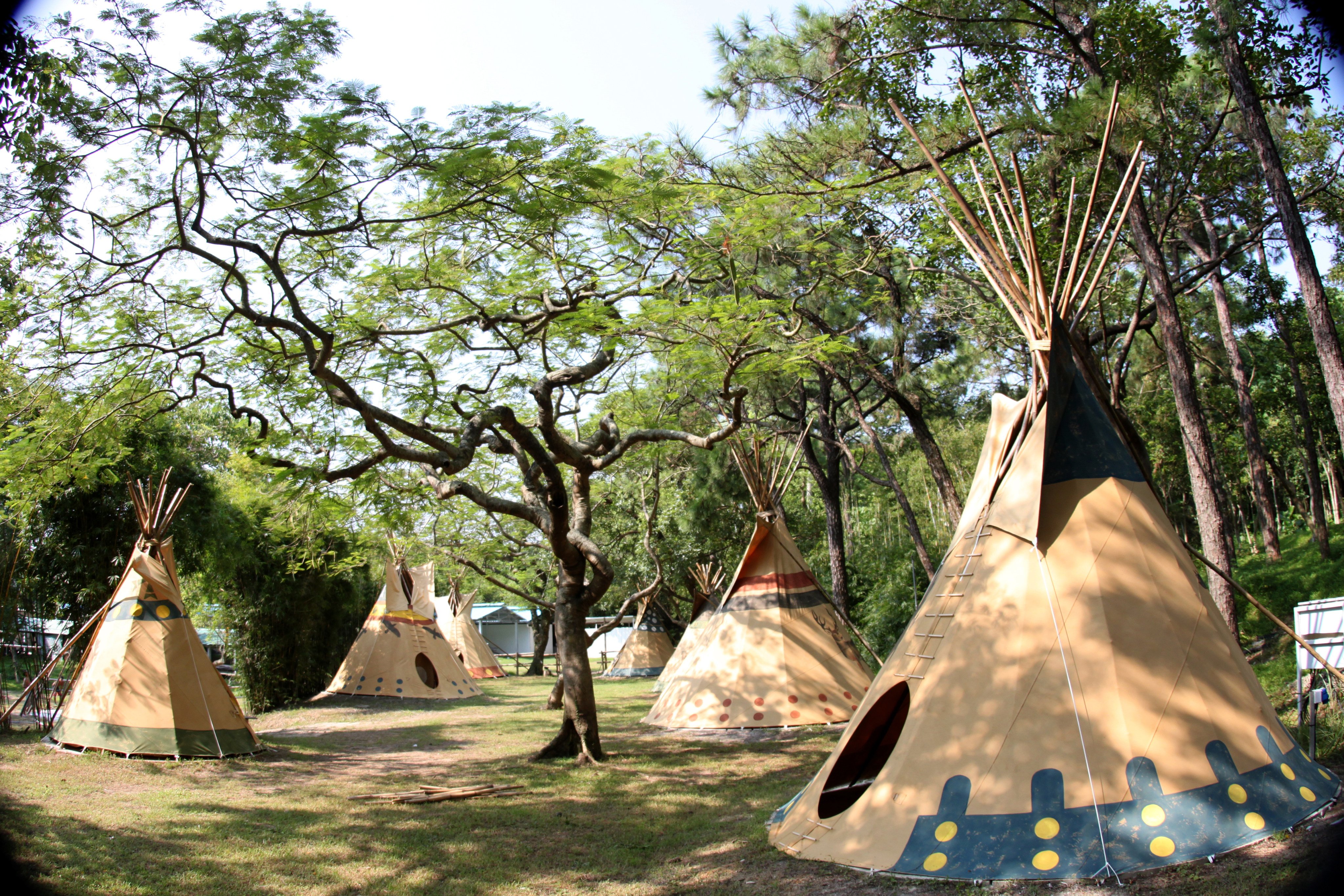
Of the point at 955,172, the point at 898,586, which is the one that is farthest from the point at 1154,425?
the point at 955,172

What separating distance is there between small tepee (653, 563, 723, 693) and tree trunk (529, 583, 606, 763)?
6892 mm

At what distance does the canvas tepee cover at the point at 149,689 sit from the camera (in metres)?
8.91

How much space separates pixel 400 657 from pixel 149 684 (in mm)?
8680

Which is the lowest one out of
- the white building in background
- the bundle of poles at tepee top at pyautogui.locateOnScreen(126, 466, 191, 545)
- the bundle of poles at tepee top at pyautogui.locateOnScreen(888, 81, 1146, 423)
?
the white building in background

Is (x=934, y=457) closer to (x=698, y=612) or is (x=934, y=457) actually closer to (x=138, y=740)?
(x=698, y=612)

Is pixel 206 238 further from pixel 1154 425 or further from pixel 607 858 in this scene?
pixel 1154 425

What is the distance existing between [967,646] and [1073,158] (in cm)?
630

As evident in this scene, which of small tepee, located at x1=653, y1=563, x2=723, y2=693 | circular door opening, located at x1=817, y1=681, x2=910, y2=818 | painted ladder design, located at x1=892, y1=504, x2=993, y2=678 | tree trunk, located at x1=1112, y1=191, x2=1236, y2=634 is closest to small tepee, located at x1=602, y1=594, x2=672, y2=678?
small tepee, located at x1=653, y1=563, x2=723, y2=693

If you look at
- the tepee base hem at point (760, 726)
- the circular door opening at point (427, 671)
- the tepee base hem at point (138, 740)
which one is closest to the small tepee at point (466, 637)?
the circular door opening at point (427, 671)

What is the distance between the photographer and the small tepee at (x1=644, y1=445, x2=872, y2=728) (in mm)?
10664

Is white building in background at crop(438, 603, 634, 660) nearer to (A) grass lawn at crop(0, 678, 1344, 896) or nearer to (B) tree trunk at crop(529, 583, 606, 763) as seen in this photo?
(A) grass lawn at crop(0, 678, 1344, 896)

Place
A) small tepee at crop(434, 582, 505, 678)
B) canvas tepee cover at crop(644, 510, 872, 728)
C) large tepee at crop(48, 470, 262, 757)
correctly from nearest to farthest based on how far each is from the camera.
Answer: large tepee at crop(48, 470, 262, 757) → canvas tepee cover at crop(644, 510, 872, 728) → small tepee at crop(434, 582, 505, 678)

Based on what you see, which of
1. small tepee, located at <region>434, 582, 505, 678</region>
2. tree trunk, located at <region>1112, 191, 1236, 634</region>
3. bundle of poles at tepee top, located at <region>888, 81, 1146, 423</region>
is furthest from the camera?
small tepee, located at <region>434, 582, 505, 678</region>

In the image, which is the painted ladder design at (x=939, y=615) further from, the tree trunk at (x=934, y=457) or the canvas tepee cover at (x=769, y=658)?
the tree trunk at (x=934, y=457)
